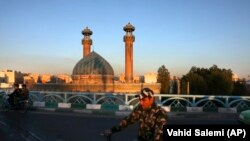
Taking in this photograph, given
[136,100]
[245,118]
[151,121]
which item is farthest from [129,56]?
[151,121]

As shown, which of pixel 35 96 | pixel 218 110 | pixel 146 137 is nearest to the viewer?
pixel 146 137

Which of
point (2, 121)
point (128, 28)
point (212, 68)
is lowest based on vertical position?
point (2, 121)

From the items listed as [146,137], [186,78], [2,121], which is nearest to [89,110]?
[2,121]

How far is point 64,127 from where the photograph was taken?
486 inches

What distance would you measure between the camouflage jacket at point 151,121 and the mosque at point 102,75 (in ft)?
222

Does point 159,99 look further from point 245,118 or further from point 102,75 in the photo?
point 102,75

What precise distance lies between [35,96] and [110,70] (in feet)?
191

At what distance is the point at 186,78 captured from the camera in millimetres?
66625

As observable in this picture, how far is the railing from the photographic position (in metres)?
16.6

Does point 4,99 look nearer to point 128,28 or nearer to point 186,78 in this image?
point 186,78

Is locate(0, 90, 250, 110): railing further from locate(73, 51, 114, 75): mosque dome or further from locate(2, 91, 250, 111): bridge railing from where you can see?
locate(73, 51, 114, 75): mosque dome

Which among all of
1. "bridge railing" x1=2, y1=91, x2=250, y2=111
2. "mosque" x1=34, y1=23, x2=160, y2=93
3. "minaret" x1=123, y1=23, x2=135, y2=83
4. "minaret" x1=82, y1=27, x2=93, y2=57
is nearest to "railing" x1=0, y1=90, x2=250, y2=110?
"bridge railing" x1=2, y1=91, x2=250, y2=111

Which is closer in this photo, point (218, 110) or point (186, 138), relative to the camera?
point (186, 138)

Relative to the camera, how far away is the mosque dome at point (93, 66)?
75500 millimetres
